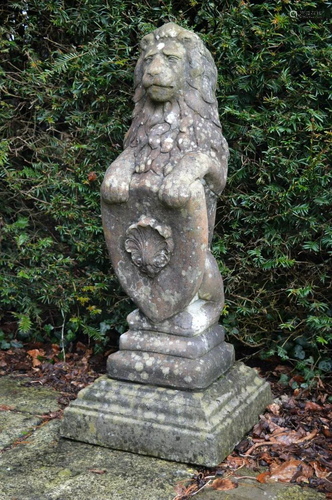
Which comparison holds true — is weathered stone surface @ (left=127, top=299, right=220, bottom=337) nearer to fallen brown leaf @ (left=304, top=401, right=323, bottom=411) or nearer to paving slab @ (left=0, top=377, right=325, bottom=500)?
paving slab @ (left=0, top=377, right=325, bottom=500)

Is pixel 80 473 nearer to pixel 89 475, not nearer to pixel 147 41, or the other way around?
pixel 89 475

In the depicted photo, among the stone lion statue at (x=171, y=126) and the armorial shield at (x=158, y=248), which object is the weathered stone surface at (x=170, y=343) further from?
the stone lion statue at (x=171, y=126)

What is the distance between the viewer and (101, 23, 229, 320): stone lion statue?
341cm

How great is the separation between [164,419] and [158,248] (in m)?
0.89

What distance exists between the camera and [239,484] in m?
3.21

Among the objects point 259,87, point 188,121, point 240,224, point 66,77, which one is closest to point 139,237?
point 188,121

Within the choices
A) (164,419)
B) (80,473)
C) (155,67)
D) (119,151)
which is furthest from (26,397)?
(155,67)

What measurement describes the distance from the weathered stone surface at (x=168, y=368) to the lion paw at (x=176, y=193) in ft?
2.81

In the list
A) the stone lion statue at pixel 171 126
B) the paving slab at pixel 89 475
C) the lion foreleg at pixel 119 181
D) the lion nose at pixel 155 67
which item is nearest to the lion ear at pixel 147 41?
the stone lion statue at pixel 171 126

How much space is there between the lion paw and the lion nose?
570mm

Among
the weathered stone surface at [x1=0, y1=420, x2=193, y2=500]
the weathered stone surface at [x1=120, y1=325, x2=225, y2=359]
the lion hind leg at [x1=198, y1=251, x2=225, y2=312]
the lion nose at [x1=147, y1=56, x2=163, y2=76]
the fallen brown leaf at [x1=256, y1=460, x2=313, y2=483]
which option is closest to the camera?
the weathered stone surface at [x1=0, y1=420, x2=193, y2=500]

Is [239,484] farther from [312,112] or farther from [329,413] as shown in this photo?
[312,112]

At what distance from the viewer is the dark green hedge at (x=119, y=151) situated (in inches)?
163

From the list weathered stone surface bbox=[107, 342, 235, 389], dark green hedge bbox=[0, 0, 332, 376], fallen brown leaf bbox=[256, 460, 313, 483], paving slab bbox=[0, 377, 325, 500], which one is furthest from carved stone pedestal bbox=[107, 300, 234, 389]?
dark green hedge bbox=[0, 0, 332, 376]
